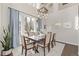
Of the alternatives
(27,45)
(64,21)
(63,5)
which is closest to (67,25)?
(64,21)

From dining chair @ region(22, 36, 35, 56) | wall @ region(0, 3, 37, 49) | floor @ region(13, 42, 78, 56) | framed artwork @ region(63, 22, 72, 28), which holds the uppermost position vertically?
wall @ region(0, 3, 37, 49)

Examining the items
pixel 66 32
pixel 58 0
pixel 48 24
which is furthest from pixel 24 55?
pixel 58 0

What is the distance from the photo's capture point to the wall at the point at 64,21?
4.40 ft

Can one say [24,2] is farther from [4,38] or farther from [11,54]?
[11,54]

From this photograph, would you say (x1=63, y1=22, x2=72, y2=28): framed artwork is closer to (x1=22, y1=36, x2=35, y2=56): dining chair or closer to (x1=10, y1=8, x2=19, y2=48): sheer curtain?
(x1=22, y1=36, x2=35, y2=56): dining chair

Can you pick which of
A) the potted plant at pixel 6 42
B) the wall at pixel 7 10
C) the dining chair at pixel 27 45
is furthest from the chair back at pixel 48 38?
the potted plant at pixel 6 42

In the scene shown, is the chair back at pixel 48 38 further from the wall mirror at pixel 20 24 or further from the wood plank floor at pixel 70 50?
the wood plank floor at pixel 70 50

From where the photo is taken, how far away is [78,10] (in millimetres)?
1356

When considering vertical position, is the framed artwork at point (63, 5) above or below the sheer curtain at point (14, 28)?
above

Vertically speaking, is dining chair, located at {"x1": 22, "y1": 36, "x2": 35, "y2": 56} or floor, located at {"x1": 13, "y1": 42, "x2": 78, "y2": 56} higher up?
dining chair, located at {"x1": 22, "y1": 36, "x2": 35, "y2": 56}

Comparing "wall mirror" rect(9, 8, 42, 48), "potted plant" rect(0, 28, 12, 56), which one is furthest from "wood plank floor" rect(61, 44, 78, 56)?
"potted plant" rect(0, 28, 12, 56)

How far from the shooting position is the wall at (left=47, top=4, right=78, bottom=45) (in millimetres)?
1342

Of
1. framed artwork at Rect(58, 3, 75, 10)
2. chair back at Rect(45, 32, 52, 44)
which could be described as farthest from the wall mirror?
framed artwork at Rect(58, 3, 75, 10)

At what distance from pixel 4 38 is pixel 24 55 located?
0.32m
